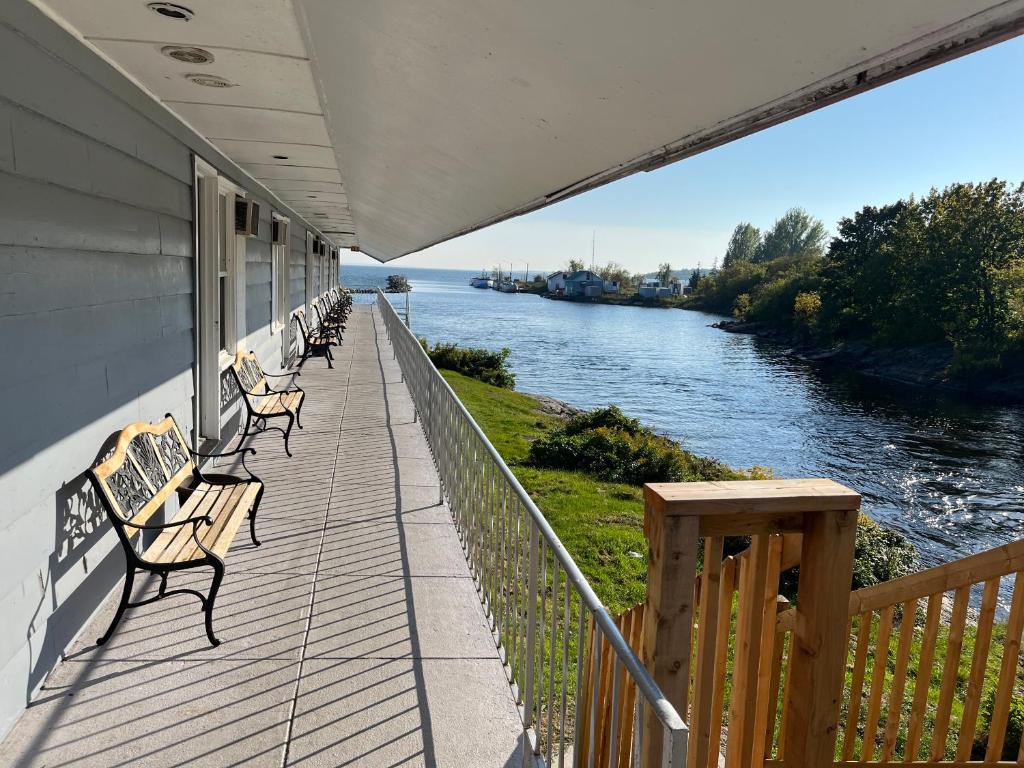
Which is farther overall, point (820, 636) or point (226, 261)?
point (226, 261)

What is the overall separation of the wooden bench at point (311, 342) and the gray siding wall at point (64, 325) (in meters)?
6.59

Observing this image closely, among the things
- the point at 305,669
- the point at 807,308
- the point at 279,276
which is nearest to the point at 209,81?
the point at 305,669

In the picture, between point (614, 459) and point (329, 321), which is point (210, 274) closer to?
point (614, 459)

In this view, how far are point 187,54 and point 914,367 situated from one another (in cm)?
3404

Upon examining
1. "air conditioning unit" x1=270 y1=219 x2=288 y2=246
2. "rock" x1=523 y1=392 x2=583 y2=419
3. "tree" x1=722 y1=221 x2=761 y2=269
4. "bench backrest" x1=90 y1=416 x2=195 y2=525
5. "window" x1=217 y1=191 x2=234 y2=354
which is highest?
"tree" x1=722 y1=221 x2=761 y2=269

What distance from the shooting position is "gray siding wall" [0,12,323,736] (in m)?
2.16

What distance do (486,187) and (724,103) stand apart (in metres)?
2.79

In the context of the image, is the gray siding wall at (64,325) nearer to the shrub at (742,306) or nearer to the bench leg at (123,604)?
the bench leg at (123,604)

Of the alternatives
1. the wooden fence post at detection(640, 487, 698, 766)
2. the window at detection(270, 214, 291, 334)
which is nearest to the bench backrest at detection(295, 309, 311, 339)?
the window at detection(270, 214, 291, 334)

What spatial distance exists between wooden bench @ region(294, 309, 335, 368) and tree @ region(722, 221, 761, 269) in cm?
9844

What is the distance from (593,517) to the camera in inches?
276

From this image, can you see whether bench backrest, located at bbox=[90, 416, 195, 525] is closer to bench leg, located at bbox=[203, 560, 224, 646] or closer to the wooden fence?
bench leg, located at bbox=[203, 560, 224, 646]

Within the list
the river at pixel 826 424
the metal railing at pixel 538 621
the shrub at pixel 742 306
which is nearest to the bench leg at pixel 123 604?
the metal railing at pixel 538 621

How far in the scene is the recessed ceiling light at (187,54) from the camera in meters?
2.51
